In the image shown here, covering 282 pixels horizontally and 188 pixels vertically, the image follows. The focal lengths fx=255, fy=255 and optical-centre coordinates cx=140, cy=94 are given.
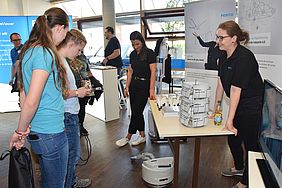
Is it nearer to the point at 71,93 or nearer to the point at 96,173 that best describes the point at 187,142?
the point at 96,173

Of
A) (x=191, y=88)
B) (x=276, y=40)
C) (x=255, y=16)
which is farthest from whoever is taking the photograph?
Answer: (x=255, y=16)

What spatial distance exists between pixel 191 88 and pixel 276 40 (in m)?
1.32

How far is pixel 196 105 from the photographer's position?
1.91 m

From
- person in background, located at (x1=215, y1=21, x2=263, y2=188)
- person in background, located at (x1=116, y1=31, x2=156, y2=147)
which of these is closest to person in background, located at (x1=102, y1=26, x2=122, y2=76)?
person in background, located at (x1=116, y1=31, x2=156, y2=147)

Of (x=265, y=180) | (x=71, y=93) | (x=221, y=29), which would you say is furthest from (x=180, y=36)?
(x=265, y=180)

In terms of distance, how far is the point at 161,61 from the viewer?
4148 millimetres

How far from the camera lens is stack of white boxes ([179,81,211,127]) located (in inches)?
75.2

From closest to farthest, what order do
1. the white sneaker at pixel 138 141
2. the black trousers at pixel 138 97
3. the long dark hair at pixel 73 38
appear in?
the long dark hair at pixel 73 38 < the black trousers at pixel 138 97 < the white sneaker at pixel 138 141

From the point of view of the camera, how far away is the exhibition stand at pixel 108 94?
14.8ft

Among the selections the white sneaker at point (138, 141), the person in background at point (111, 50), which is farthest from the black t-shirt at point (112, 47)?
the white sneaker at point (138, 141)

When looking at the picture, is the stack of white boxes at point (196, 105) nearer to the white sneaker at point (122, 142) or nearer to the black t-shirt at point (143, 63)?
the black t-shirt at point (143, 63)

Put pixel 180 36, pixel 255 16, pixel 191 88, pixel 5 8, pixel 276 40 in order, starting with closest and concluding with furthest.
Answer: pixel 191 88 < pixel 276 40 < pixel 255 16 < pixel 180 36 < pixel 5 8

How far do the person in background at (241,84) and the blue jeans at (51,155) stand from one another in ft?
3.91

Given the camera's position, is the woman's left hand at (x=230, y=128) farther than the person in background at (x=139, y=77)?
No
